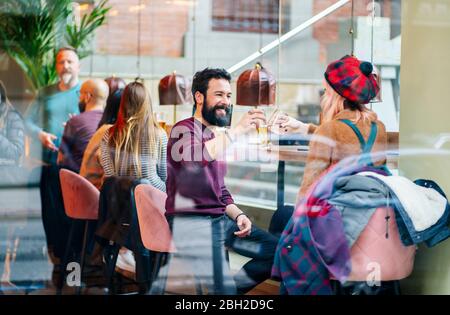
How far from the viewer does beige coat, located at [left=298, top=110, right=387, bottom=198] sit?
436 cm

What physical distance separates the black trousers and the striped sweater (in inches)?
7.7

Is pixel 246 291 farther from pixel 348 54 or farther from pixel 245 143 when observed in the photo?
pixel 348 54

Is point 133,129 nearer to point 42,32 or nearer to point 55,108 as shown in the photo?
point 55,108

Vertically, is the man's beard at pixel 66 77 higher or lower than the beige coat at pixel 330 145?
higher

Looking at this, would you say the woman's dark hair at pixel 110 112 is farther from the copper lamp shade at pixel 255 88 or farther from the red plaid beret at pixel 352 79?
the red plaid beret at pixel 352 79

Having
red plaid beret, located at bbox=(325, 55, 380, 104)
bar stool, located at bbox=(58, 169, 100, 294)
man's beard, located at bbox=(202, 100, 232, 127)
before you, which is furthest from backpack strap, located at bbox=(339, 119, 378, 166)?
bar stool, located at bbox=(58, 169, 100, 294)

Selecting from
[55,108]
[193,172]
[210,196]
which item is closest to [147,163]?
[193,172]

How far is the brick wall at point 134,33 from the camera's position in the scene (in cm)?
445

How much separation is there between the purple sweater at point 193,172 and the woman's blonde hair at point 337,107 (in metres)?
0.51

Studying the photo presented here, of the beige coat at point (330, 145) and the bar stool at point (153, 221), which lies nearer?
the beige coat at point (330, 145)

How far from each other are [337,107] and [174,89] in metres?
0.72

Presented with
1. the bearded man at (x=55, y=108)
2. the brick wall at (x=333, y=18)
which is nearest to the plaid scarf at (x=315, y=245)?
the brick wall at (x=333, y=18)

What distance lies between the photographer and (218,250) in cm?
455
